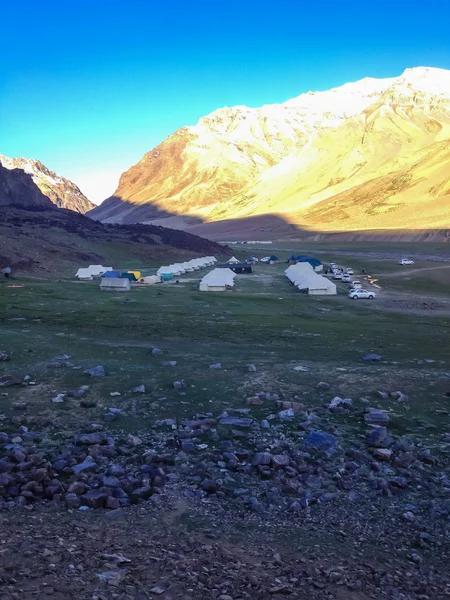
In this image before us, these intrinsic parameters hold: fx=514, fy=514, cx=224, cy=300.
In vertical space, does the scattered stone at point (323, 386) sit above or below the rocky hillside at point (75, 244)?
below

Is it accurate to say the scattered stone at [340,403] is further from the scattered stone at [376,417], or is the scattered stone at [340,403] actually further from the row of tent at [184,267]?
the row of tent at [184,267]

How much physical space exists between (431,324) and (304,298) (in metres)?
15.4

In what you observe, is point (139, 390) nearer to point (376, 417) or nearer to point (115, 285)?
point (376, 417)

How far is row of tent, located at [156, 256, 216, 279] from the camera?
69300 millimetres

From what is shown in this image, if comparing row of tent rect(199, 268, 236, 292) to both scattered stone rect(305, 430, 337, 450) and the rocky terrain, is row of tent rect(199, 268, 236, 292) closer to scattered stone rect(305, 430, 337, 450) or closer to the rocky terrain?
the rocky terrain

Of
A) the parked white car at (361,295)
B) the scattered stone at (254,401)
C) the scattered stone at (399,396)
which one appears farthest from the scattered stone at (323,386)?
the parked white car at (361,295)

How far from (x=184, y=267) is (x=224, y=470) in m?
68.6

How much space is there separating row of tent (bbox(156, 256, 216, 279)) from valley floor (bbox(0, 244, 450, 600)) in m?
44.6

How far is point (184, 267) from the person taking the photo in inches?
3110

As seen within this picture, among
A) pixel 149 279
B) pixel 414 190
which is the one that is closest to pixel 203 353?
pixel 149 279

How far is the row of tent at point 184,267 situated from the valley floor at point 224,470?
44.6 m

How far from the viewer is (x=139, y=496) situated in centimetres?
999

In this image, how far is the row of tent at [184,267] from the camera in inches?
2728

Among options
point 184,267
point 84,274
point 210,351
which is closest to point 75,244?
point 184,267
